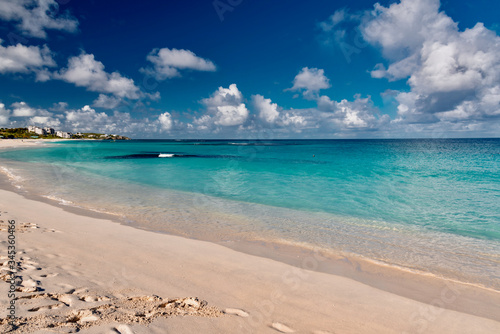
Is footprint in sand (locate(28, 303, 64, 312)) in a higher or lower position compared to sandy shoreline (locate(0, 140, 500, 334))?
higher

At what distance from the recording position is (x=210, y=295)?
566 centimetres

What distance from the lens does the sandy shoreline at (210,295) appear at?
15.0 ft

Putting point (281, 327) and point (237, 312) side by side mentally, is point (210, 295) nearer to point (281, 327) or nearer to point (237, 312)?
point (237, 312)

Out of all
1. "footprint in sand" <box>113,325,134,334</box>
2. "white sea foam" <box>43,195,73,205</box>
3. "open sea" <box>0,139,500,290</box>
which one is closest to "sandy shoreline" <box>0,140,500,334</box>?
"footprint in sand" <box>113,325,134,334</box>

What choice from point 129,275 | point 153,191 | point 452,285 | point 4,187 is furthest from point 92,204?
point 452,285

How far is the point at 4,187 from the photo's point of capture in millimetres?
18812

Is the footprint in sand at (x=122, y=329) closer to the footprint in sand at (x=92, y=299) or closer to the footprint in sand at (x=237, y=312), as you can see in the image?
the footprint in sand at (x=92, y=299)

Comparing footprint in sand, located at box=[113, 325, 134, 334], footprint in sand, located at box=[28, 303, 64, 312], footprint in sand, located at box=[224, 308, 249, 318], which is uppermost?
footprint in sand, located at box=[28, 303, 64, 312]

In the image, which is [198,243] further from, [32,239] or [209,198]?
[209,198]

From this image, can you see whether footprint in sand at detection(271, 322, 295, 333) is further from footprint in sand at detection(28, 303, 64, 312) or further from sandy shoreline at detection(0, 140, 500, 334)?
footprint in sand at detection(28, 303, 64, 312)

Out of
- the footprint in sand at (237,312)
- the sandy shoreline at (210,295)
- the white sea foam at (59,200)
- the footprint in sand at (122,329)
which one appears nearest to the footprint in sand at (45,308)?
the sandy shoreline at (210,295)

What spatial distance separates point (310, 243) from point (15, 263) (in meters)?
8.68

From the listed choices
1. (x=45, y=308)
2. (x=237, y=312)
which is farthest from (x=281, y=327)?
(x=45, y=308)

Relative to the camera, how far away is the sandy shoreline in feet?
15.0
